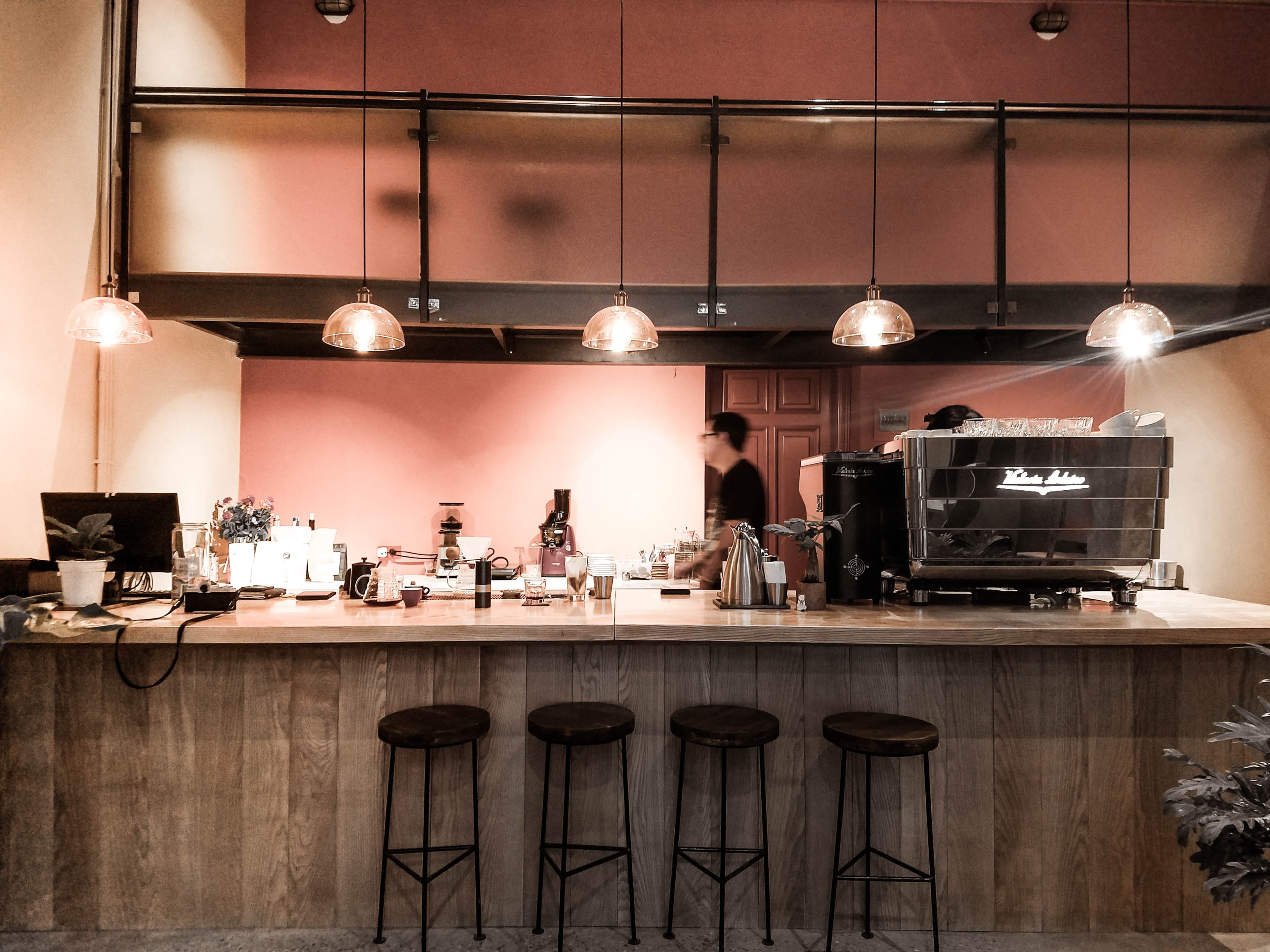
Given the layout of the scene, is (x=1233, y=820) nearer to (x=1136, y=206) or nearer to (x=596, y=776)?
(x=596, y=776)

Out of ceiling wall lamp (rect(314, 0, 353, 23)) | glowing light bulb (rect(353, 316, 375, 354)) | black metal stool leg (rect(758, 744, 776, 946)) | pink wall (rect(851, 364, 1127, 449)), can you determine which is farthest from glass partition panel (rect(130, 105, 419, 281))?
pink wall (rect(851, 364, 1127, 449))

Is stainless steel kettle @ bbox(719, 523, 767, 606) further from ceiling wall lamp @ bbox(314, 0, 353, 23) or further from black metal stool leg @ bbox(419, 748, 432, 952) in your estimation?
ceiling wall lamp @ bbox(314, 0, 353, 23)

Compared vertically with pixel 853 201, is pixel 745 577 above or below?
below

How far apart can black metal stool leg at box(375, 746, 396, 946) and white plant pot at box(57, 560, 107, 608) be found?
126 cm

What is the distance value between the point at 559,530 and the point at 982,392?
10.5 feet

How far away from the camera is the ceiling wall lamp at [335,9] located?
4.69 meters

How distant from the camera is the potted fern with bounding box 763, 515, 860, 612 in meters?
2.75

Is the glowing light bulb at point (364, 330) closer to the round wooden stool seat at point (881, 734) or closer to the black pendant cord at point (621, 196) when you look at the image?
the black pendant cord at point (621, 196)

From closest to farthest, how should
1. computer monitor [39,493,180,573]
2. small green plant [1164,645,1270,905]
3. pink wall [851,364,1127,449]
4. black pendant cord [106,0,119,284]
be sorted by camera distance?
small green plant [1164,645,1270,905] < computer monitor [39,493,180,573] < black pendant cord [106,0,119,284] < pink wall [851,364,1127,449]

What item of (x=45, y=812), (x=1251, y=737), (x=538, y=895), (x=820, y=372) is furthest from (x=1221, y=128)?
(x=45, y=812)

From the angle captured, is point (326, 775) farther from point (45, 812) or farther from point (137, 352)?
point (137, 352)

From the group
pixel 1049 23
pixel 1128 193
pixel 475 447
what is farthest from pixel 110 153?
pixel 1049 23

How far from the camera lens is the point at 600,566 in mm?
3023

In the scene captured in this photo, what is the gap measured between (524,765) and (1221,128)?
495cm
